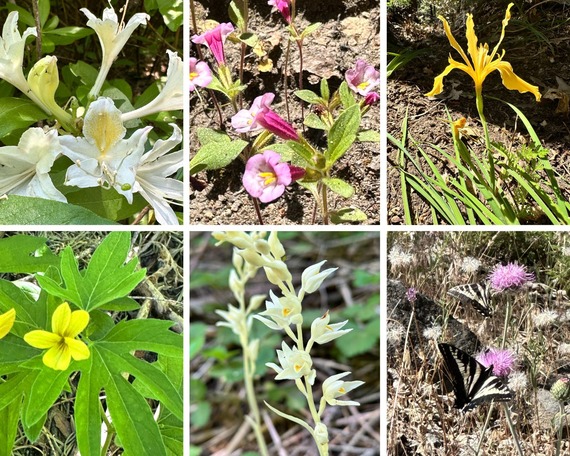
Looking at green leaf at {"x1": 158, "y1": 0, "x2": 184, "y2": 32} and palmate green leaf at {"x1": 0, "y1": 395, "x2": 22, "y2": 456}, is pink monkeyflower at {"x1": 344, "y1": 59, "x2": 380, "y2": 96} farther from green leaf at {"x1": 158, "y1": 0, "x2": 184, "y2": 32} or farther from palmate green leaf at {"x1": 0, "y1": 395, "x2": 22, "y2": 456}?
palmate green leaf at {"x1": 0, "y1": 395, "x2": 22, "y2": 456}

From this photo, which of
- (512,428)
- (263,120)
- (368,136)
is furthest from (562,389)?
(263,120)

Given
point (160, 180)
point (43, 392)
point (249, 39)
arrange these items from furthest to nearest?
point (249, 39), point (160, 180), point (43, 392)

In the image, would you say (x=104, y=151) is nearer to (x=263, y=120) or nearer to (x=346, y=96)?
(x=263, y=120)

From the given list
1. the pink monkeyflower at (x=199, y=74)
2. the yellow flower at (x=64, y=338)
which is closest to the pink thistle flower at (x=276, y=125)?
the pink monkeyflower at (x=199, y=74)

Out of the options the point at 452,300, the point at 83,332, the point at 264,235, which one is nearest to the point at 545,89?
the point at 452,300

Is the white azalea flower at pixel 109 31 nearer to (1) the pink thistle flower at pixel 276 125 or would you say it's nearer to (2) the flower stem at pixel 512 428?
(1) the pink thistle flower at pixel 276 125

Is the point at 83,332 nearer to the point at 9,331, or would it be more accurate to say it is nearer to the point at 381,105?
the point at 9,331

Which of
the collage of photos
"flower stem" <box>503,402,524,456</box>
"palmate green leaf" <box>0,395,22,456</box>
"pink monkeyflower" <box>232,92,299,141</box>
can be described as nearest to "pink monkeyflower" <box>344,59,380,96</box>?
the collage of photos

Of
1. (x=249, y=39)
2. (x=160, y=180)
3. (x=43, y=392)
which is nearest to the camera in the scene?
(x=43, y=392)
